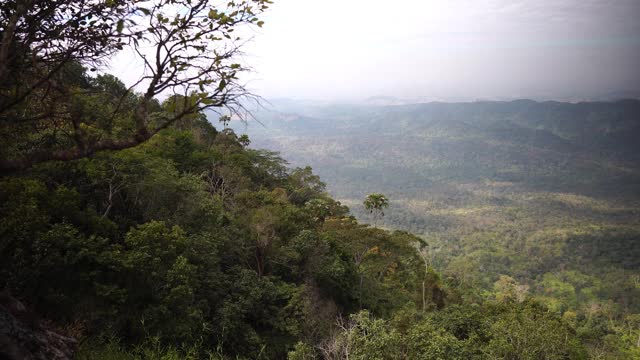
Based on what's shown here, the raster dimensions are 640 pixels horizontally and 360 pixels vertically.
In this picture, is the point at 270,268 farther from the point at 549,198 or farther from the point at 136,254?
the point at 549,198

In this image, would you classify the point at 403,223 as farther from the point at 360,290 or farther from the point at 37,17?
the point at 37,17

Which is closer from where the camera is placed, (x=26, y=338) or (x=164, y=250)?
(x=26, y=338)

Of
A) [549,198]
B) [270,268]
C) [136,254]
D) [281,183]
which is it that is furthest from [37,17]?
[549,198]

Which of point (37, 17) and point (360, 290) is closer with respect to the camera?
point (37, 17)

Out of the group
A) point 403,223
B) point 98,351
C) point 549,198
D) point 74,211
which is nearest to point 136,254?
point 74,211

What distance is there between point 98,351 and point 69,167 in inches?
285

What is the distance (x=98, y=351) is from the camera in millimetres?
5820

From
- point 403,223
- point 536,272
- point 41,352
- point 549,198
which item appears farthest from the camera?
point 549,198

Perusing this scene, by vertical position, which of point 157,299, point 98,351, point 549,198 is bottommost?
point 549,198

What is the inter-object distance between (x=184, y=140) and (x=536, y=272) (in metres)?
86.1

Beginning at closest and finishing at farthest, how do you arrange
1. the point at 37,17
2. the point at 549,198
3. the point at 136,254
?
the point at 37,17
the point at 136,254
the point at 549,198

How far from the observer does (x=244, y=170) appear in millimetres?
28656

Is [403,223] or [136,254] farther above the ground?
[136,254]

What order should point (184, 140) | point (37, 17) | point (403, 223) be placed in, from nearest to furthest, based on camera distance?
point (37, 17)
point (184, 140)
point (403, 223)
